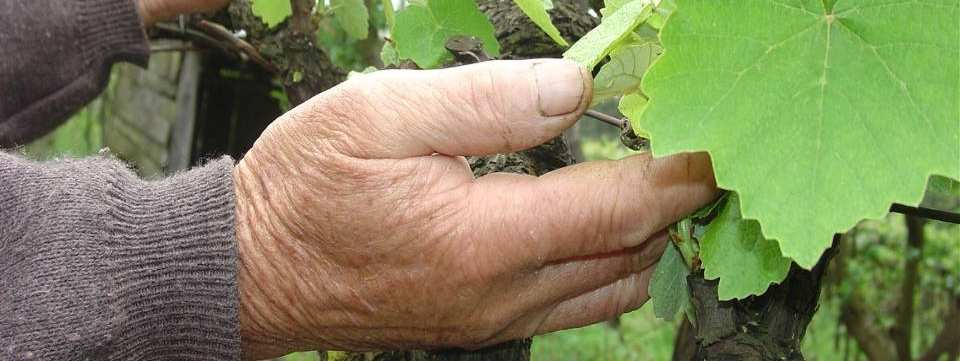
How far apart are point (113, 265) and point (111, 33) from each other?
4.01ft

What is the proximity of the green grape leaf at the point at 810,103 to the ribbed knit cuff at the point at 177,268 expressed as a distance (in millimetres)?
707

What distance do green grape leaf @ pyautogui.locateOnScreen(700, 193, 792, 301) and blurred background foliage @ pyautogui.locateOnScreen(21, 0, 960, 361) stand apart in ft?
10.4

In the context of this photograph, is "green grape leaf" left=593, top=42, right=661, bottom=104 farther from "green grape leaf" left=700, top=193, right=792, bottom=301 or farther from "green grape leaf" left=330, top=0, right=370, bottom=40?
"green grape leaf" left=330, top=0, right=370, bottom=40

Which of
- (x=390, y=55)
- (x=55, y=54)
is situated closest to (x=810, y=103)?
(x=390, y=55)

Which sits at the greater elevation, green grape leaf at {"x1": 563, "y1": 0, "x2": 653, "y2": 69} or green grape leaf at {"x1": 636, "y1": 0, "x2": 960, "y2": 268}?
green grape leaf at {"x1": 563, "y1": 0, "x2": 653, "y2": 69}

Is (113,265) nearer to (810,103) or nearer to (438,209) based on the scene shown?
(438,209)

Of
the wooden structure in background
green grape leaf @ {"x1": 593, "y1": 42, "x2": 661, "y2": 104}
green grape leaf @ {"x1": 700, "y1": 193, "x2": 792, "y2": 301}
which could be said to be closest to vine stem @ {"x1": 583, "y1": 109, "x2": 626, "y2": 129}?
green grape leaf @ {"x1": 593, "y1": 42, "x2": 661, "y2": 104}

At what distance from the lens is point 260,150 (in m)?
1.32

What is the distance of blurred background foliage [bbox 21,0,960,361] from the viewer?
191 inches

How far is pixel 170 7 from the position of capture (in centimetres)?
238

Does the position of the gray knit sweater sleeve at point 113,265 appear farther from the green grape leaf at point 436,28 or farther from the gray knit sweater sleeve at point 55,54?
the gray knit sweater sleeve at point 55,54

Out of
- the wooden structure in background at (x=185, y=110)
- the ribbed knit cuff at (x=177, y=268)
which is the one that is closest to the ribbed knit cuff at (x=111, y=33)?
the ribbed knit cuff at (x=177, y=268)

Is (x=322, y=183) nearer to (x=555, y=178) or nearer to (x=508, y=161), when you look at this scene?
(x=555, y=178)

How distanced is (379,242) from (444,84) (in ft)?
0.75
